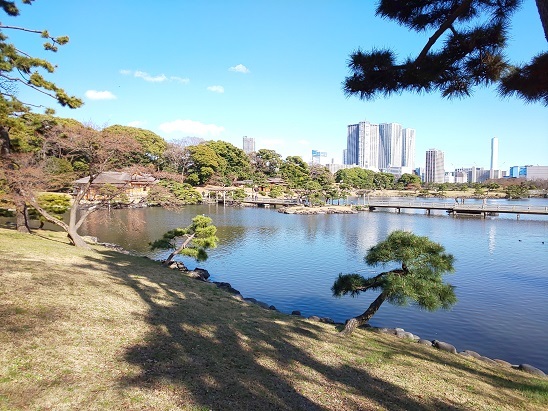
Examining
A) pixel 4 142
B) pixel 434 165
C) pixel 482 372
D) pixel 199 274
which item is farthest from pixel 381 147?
pixel 482 372

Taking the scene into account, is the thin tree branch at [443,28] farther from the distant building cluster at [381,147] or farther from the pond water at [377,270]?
the distant building cluster at [381,147]

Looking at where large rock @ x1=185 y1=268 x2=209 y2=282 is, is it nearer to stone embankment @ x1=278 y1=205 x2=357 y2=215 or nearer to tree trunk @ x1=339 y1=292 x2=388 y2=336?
tree trunk @ x1=339 y1=292 x2=388 y2=336

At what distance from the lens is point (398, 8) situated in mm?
4348

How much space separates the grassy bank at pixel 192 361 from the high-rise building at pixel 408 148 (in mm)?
179580

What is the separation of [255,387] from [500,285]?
38.0 ft

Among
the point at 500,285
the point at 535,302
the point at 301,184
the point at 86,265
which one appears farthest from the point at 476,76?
the point at 301,184

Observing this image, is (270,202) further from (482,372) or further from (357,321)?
(482,372)

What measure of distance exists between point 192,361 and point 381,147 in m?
175

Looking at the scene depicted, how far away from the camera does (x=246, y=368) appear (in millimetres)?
3975

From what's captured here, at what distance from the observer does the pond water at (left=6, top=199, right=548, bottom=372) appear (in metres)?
8.51

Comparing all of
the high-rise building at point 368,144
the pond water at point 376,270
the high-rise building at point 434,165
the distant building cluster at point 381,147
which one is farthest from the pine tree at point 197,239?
the distant building cluster at point 381,147

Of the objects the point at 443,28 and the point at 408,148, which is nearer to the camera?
the point at 443,28

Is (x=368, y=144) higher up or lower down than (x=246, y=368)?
higher up

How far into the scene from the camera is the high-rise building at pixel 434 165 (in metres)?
132
